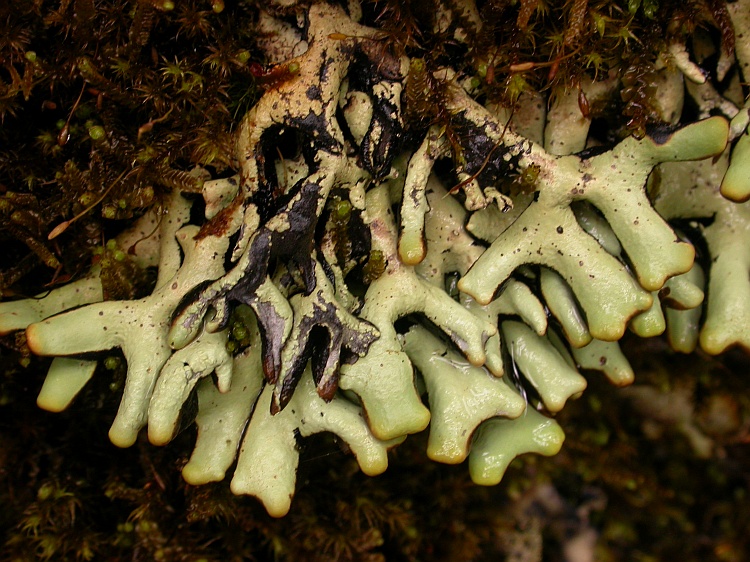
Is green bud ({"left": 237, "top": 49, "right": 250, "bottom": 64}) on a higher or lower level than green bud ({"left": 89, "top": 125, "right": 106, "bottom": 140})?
higher

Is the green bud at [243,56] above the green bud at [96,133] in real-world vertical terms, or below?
above

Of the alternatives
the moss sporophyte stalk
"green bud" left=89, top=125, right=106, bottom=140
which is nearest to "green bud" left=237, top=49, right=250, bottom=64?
the moss sporophyte stalk

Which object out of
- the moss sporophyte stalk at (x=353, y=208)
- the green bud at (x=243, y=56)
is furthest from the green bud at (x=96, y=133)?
the green bud at (x=243, y=56)

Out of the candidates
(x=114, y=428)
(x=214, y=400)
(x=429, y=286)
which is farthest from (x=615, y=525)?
(x=114, y=428)

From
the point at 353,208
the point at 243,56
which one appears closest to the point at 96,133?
the point at 243,56

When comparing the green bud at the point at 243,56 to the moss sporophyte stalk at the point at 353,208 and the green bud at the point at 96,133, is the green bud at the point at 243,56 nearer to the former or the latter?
the moss sporophyte stalk at the point at 353,208

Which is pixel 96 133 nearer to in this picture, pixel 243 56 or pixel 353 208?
pixel 243 56

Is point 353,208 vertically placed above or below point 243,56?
below

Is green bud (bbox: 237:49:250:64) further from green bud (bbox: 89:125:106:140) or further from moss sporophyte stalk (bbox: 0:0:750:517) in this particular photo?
green bud (bbox: 89:125:106:140)
